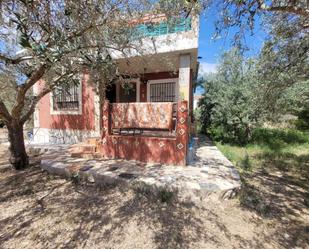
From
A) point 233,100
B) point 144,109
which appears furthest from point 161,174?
point 233,100

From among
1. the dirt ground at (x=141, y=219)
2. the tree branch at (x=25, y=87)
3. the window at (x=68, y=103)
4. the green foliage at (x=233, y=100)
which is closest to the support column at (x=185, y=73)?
the green foliage at (x=233, y=100)

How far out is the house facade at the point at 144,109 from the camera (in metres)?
5.38

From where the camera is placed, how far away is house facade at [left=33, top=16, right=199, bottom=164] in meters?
5.38

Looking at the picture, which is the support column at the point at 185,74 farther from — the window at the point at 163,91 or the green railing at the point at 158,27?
the window at the point at 163,91

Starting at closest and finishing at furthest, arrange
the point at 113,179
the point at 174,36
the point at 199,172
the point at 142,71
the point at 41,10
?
the point at 41,10 → the point at 113,179 → the point at 199,172 → the point at 174,36 → the point at 142,71

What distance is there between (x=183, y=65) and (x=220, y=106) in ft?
12.4

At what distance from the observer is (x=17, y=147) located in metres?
5.59

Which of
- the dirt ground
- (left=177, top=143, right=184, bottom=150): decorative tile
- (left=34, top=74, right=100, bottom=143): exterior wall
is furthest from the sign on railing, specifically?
(left=34, top=74, right=100, bottom=143): exterior wall

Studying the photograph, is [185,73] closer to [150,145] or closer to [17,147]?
[150,145]

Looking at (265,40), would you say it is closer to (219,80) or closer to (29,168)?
(219,80)

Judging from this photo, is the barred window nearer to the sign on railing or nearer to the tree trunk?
the tree trunk

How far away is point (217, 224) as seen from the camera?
3.22 meters

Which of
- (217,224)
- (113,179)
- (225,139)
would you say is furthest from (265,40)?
(225,139)

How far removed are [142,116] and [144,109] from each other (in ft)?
0.66
